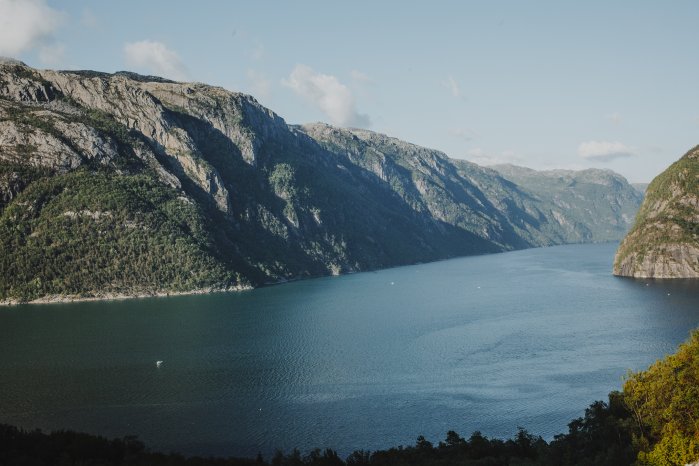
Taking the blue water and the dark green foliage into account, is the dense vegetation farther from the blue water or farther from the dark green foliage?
the blue water

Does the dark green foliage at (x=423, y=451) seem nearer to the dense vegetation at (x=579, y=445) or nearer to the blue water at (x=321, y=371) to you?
the dense vegetation at (x=579, y=445)

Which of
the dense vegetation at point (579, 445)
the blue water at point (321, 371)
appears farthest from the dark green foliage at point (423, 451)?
the blue water at point (321, 371)

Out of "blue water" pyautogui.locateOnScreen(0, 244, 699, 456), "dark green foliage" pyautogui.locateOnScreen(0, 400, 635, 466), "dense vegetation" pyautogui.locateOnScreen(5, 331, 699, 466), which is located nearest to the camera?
"dense vegetation" pyautogui.locateOnScreen(5, 331, 699, 466)

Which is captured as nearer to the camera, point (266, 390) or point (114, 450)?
point (114, 450)

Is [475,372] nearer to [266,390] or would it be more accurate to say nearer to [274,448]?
[266,390]

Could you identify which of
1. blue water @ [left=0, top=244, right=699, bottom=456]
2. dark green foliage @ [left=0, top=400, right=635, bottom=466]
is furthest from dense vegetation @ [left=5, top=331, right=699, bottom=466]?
blue water @ [left=0, top=244, right=699, bottom=456]

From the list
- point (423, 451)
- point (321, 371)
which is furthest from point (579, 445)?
point (321, 371)

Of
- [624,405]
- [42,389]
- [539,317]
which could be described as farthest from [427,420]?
[539,317]

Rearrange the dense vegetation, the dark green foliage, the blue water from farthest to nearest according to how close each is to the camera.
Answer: the blue water, the dark green foliage, the dense vegetation
